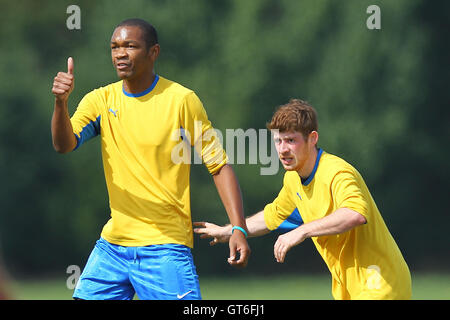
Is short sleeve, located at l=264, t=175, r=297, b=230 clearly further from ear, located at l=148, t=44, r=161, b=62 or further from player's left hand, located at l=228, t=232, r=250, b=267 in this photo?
ear, located at l=148, t=44, r=161, b=62

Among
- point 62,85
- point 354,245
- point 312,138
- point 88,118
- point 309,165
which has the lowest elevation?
point 354,245

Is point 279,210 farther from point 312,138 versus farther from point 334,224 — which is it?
point 334,224

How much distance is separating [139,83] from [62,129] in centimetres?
53

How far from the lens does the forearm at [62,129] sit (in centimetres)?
457

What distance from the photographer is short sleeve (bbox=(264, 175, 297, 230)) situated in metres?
5.39

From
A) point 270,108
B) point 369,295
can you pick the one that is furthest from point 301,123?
point 270,108

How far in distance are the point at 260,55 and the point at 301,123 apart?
262 inches

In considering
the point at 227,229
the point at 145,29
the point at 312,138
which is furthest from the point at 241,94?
the point at 145,29

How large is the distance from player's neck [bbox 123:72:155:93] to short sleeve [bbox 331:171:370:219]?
1195 mm

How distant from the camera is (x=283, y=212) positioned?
17.9 feet

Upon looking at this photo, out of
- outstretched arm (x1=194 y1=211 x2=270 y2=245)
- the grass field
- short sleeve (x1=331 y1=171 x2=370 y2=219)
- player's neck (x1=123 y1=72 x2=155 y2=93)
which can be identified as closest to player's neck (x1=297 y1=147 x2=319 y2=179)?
short sleeve (x1=331 y1=171 x2=370 y2=219)

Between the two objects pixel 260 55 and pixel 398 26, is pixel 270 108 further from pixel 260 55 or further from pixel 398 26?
pixel 398 26

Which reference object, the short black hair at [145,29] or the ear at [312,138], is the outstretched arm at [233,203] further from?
the short black hair at [145,29]

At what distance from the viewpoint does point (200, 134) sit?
482 cm
